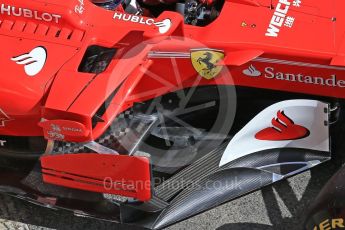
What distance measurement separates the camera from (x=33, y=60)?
3873 mm

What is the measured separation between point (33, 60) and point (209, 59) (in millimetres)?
1008

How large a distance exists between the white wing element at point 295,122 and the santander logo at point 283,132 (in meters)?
0.02

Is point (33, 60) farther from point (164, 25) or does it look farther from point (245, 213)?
point (245, 213)

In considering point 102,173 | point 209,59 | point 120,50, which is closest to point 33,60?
point 120,50

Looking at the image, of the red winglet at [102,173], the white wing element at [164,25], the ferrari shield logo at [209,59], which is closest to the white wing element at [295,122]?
the ferrari shield logo at [209,59]

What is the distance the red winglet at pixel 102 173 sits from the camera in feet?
11.9

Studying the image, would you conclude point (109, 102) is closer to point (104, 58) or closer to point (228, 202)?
point (104, 58)

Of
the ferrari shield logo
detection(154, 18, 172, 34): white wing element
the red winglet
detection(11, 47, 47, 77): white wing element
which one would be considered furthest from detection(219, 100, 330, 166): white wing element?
detection(11, 47, 47, 77): white wing element

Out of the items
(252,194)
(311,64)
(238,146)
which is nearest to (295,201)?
(252,194)

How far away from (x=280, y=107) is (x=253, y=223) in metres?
0.76

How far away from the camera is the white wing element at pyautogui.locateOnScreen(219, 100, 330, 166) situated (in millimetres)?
3789

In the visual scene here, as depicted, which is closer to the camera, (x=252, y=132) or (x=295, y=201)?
(x=252, y=132)

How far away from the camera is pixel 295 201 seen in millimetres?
4195

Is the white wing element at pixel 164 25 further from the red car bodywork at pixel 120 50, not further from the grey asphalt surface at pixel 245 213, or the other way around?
the grey asphalt surface at pixel 245 213
